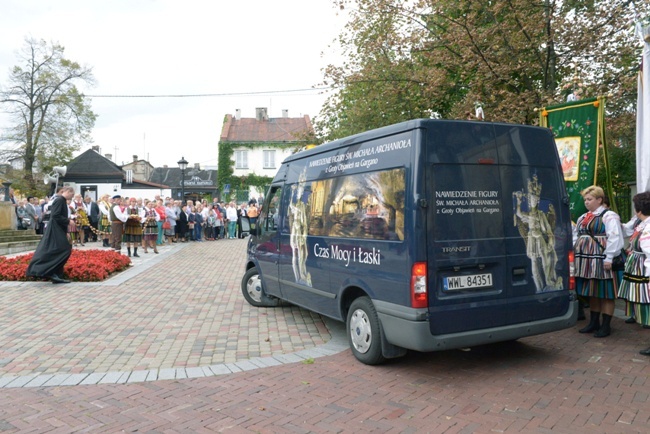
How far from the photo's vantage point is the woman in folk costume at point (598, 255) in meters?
5.95

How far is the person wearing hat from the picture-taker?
14498mm

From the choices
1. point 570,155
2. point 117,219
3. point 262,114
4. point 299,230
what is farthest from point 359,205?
point 262,114

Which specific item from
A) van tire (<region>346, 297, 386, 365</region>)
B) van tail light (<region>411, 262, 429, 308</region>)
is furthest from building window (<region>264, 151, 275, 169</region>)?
van tail light (<region>411, 262, 429, 308</region>)

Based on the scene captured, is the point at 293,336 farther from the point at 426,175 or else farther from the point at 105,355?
the point at 426,175

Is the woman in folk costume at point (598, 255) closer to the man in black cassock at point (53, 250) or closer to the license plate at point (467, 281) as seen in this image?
the license plate at point (467, 281)

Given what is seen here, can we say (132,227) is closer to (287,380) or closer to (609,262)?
(287,380)

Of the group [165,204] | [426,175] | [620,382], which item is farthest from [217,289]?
[165,204]

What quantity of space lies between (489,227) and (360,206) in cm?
129

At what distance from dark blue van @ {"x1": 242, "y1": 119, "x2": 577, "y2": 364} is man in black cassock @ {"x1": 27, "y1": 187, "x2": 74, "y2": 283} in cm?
688

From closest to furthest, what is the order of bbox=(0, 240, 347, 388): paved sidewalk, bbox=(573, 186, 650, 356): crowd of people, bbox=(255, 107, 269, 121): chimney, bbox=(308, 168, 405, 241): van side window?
bbox=(308, 168, 405, 241): van side window → bbox=(0, 240, 347, 388): paved sidewalk → bbox=(573, 186, 650, 356): crowd of people → bbox=(255, 107, 269, 121): chimney

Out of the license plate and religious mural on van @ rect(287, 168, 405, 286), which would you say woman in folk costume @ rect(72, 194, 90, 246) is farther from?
the license plate

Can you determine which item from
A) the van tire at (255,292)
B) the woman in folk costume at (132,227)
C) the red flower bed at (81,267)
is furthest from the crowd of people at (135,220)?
the van tire at (255,292)

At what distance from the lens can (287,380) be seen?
483 cm

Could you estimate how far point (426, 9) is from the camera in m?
14.6
